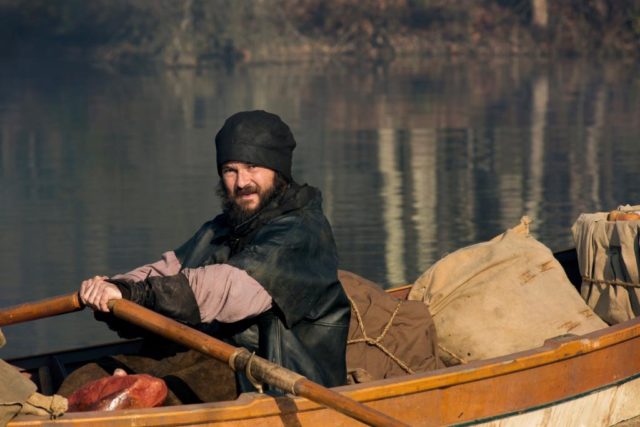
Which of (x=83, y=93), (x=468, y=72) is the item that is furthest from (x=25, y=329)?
(x=468, y=72)

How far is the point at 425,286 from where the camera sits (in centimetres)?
865

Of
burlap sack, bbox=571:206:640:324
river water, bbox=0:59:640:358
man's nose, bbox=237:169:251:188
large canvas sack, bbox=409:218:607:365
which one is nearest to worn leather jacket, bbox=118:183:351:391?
man's nose, bbox=237:169:251:188

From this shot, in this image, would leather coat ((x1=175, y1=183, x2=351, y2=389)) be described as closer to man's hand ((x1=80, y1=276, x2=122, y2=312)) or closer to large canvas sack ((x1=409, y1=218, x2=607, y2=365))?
man's hand ((x1=80, y1=276, x2=122, y2=312))

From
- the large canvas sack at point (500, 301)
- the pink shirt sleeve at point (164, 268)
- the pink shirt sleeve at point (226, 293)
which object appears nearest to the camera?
the pink shirt sleeve at point (226, 293)

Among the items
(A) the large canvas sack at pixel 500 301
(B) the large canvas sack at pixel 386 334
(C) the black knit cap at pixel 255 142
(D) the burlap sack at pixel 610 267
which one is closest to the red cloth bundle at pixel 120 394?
(C) the black knit cap at pixel 255 142

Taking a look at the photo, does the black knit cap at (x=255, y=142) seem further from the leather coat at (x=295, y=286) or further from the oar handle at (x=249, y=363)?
the oar handle at (x=249, y=363)

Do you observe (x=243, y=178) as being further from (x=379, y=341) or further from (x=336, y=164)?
(x=336, y=164)

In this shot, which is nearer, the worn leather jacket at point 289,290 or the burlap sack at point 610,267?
the worn leather jacket at point 289,290

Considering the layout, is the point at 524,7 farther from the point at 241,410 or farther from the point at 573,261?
the point at 241,410

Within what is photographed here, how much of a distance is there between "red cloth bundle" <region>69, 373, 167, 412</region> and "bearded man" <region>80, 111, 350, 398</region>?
0.31m

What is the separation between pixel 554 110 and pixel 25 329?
19571mm

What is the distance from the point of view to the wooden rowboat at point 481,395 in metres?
6.18

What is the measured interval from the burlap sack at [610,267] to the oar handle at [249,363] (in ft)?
8.99

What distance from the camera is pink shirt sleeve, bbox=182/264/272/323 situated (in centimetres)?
630
